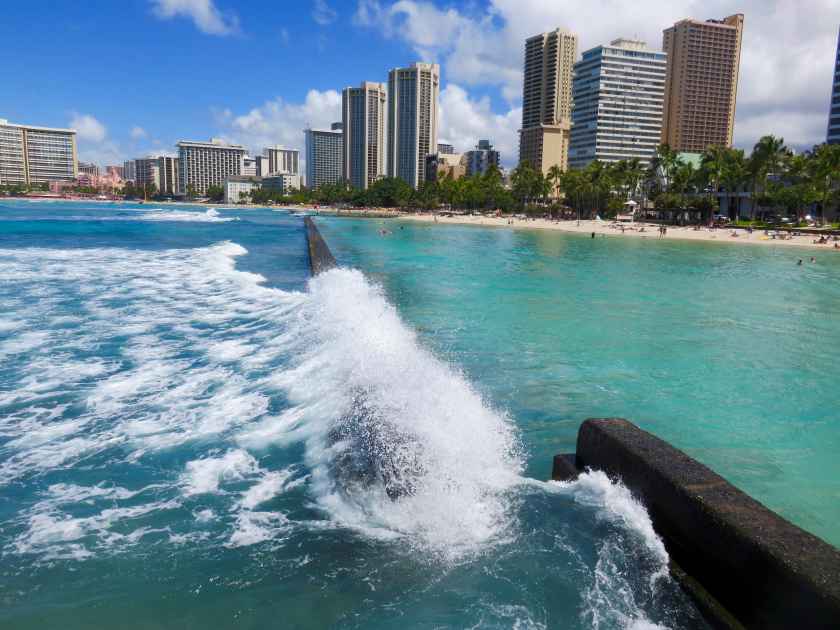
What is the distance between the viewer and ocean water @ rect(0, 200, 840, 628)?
4.77 m

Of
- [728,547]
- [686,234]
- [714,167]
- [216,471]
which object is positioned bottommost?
[216,471]

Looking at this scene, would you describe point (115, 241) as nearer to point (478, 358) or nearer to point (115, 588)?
point (478, 358)

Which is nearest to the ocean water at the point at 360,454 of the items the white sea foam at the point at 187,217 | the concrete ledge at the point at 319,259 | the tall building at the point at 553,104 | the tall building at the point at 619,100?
the concrete ledge at the point at 319,259

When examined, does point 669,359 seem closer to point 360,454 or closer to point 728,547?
point 360,454

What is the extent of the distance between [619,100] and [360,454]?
173709 mm

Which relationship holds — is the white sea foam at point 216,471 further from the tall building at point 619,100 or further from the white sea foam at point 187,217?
the tall building at point 619,100

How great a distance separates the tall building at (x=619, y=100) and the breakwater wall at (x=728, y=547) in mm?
169952

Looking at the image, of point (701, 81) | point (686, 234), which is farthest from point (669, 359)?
→ point (701, 81)

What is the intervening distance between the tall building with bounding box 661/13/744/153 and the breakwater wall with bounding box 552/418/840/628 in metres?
191

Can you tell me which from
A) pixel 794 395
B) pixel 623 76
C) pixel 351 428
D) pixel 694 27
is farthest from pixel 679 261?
pixel 694 27

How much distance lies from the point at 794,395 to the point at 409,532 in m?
8.85

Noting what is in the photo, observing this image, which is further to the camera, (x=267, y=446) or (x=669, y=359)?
(x=669, y=359)

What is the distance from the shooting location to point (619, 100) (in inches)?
6339

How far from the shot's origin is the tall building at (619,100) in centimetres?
15975
